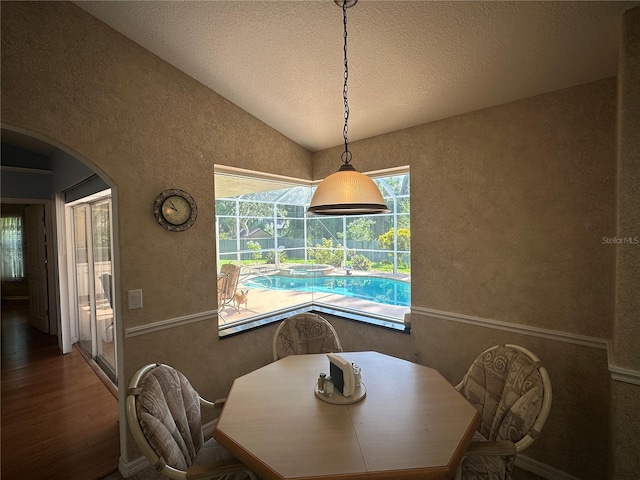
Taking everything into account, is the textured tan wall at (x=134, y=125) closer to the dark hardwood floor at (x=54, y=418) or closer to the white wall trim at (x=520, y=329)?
the dark hardwood floor at (x=54, y=418)

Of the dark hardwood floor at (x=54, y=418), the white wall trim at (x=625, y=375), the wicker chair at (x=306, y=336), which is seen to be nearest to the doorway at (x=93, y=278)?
the dark hardwood floor at (x=54, y=418)

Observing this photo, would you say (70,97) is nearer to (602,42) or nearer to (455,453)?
(455,453)

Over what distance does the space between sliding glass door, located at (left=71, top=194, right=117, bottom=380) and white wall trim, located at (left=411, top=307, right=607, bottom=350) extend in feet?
10.8

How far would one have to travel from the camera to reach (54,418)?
8.56 ft

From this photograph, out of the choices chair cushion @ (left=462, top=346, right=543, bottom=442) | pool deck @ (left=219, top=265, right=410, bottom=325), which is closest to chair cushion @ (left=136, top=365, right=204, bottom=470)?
pool deck @ (left=219, top=265, right=410, bottom=325)

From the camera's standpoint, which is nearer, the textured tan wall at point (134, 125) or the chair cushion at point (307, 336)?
the textured tan wall at point (134, 125)

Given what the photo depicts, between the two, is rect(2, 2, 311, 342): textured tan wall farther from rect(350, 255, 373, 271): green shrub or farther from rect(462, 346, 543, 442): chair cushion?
rect(462, 346, 543, 442): chair cushion

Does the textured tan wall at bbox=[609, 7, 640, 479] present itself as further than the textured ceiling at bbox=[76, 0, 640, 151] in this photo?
No

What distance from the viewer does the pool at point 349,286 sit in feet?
10.1

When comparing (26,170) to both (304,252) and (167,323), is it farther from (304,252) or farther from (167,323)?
(304,252)

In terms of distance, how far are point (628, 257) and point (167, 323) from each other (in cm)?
276

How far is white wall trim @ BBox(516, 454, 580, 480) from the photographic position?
6.27 feet

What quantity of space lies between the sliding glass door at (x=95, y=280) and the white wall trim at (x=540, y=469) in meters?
3.90

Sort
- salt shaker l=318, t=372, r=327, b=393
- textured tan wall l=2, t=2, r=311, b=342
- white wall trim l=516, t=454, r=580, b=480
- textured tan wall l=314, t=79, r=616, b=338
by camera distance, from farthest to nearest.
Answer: white wall trim l=516, t=454, r=580, b=480 → textured tan wall l=314, t=79, r=616, b=338 → textured tan wall l=2, t=2, r=311, b=342 → salt shaker l=318, t=372, r=327, b=393
